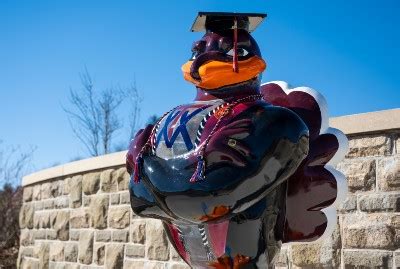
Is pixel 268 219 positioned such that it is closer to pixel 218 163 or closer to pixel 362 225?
pixel 218 163

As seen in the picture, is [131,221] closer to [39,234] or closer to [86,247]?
[86,247]

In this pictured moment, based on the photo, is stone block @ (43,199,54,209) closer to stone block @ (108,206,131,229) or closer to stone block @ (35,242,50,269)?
stone block @ (35,242,50,269)

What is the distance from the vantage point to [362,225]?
3.01 metres

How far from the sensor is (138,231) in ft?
14.9

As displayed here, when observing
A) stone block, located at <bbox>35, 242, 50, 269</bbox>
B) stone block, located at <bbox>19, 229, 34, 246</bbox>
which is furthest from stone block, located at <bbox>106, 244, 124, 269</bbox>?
stone block, located at <bbox>19, 229, 34, 246</bbox>

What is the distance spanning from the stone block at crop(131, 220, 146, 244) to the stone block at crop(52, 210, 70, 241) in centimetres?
129

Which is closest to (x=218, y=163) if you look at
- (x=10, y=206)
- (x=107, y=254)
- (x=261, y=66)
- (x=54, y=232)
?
(x=261, y=66)

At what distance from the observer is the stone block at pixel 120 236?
185 inches

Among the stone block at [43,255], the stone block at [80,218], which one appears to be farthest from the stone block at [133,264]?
the stone block at [43,255]

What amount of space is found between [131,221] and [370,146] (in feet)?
7.19

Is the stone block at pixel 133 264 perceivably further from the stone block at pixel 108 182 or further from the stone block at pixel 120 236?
the stone block at pixel 108 182

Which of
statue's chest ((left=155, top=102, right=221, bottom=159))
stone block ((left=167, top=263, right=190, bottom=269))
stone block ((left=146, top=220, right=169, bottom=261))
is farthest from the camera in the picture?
stone block ((left=146, top=220, right=169, bottom=261))

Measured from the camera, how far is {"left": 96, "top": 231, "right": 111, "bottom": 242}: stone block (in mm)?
4928

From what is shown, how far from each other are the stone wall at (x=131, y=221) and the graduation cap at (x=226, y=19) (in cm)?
122
